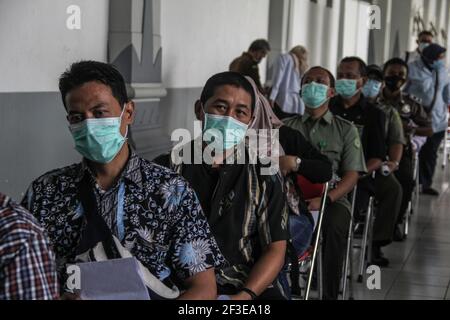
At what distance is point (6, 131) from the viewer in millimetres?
4883

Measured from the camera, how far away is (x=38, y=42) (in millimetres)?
5227

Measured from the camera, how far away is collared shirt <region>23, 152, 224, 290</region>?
8.00 feet

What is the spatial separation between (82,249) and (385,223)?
4258 millimetres

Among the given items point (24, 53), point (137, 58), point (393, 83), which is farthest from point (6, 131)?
point (393, 83)

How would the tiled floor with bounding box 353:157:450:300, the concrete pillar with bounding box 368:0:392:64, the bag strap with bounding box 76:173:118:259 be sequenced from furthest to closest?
the concrete pillar with bounding box 368:0:392:64 < the tiled floor with bounding box 353:157:450:300 < the bag strap with bounding box 76:173:118:259

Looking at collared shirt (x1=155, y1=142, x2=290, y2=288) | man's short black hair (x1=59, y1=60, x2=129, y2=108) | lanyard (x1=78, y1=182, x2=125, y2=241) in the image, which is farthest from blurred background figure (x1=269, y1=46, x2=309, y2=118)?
lanyard (x1=78, y1=182, x2=125, y2=241)

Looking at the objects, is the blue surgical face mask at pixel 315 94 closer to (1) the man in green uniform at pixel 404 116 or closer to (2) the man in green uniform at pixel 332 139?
(2) the man in green uniform at pixel 332 139

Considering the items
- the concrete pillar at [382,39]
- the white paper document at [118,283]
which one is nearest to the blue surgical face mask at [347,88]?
the white paper document at [118,283]

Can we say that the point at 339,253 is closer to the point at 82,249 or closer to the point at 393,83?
the point at 82,249

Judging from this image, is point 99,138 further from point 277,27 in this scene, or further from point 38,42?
point 277,27

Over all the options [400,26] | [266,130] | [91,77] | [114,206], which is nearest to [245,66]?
[266,130]

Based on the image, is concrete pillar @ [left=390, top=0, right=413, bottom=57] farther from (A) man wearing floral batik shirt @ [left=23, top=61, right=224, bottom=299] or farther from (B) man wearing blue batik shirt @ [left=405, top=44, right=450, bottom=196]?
(A) man wearing floral batik shirt @ [left=23, top=61, right=224, bottom=299]

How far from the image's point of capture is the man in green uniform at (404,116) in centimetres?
704

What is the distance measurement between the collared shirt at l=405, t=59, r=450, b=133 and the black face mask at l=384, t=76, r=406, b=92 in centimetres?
236
